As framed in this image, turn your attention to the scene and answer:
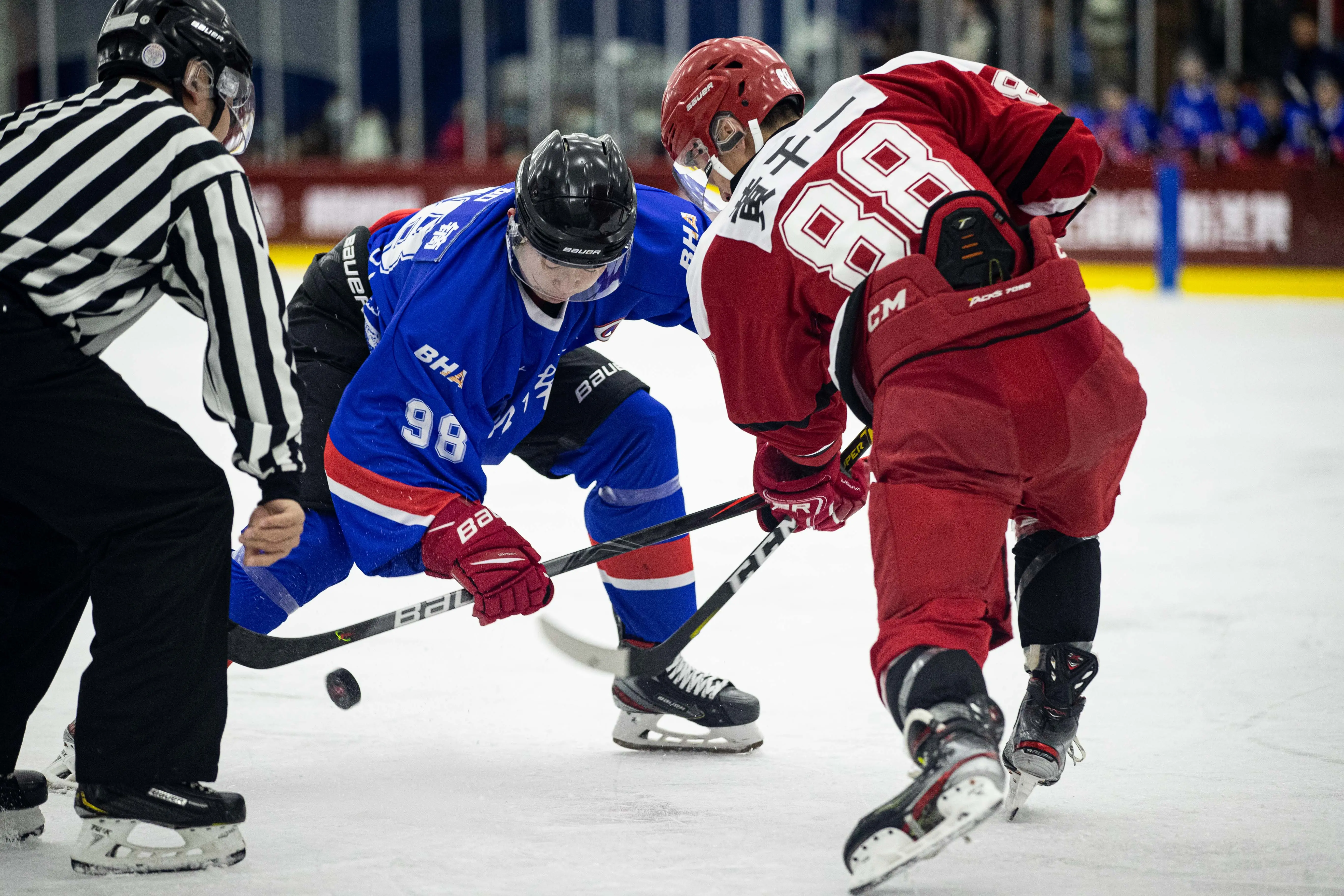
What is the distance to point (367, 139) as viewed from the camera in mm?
12828

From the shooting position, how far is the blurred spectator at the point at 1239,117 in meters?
10.1

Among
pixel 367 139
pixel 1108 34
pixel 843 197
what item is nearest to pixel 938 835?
pixel 843 197

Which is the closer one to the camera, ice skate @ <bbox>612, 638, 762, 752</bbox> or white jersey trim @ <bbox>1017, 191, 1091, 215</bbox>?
white jersey trim @ <bbox>1017, 191, 1091, 215</bbox>

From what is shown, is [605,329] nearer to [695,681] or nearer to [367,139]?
[695,681]

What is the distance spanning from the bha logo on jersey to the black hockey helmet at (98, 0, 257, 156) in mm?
808

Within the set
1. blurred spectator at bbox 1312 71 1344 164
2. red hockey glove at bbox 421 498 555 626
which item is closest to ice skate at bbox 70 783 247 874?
red hockey glove at bbox 421 498 555 626

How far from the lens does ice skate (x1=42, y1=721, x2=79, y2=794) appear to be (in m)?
2.33

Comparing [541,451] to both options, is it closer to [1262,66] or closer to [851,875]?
[851,875]

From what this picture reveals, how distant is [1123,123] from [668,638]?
29.8 ft

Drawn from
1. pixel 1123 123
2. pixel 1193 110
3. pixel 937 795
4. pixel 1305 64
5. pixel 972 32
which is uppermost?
pixel 972 32

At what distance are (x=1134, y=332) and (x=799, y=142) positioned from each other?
6187 mm

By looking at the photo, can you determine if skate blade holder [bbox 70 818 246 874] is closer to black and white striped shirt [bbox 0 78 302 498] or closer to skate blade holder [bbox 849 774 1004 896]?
black and white striped shirt [bbox 0 78 302 498]

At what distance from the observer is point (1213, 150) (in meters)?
10.0

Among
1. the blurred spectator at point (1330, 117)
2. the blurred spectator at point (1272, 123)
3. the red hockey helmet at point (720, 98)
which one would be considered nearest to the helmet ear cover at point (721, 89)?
the red hockey helmet at point (720, 98)
